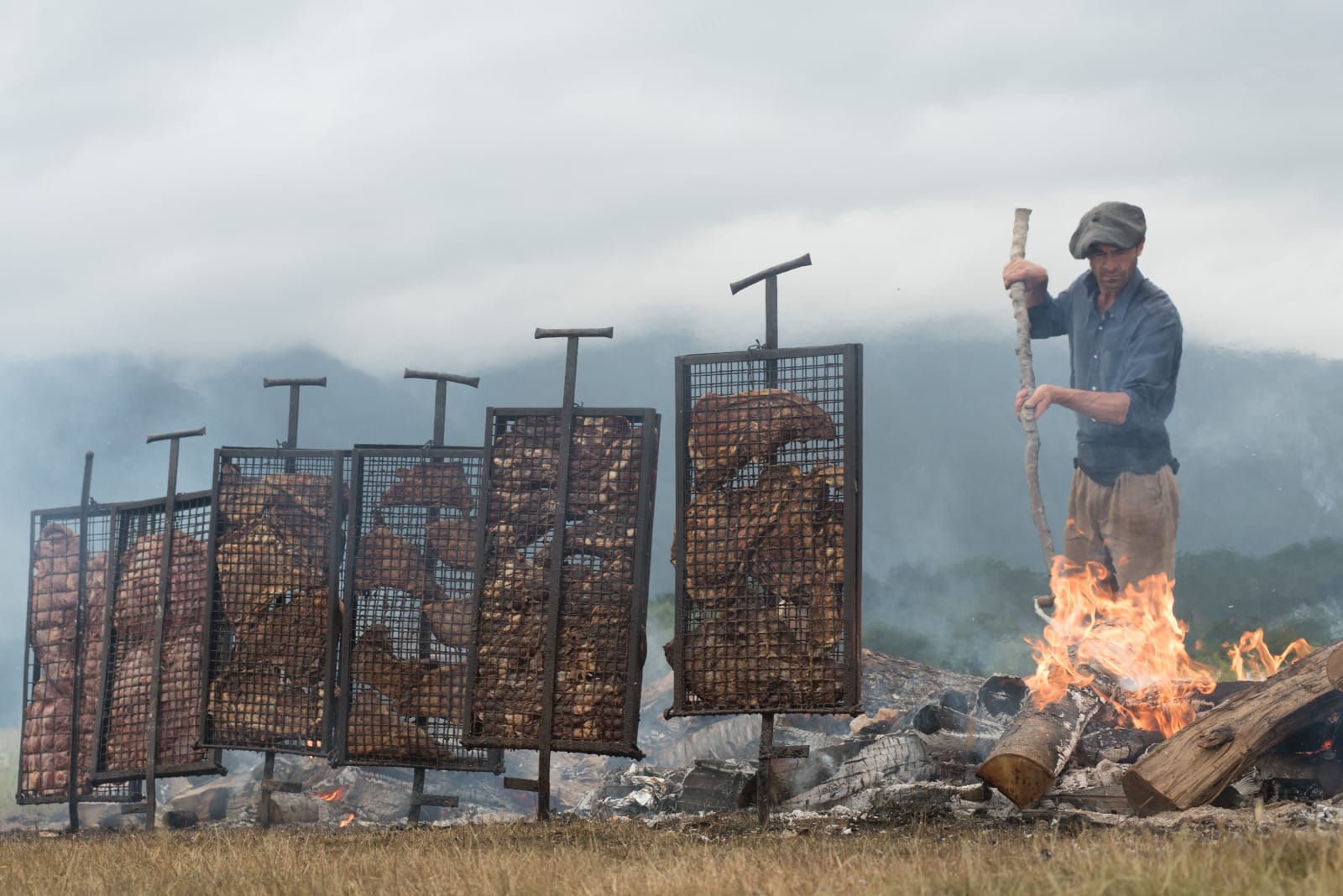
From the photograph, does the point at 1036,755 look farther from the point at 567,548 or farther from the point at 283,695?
the point at 283,695

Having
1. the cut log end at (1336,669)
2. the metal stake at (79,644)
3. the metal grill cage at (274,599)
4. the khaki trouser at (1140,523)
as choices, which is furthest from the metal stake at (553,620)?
the metal stake at (79,644)

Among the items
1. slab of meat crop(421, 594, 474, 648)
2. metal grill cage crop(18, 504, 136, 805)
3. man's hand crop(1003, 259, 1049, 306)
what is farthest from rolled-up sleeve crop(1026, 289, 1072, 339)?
metal grill cage crop(18, 504, 136, 805)

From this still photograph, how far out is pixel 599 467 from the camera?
9672 millimetres

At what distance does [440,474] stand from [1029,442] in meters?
5.17

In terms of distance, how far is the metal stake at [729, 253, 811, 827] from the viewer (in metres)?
8.59

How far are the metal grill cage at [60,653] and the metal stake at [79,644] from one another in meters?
0.01

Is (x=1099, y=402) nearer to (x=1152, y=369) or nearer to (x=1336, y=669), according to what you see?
(x=1152, y=369)

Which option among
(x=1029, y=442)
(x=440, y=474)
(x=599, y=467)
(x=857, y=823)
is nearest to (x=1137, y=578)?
(x=1029, y=442)

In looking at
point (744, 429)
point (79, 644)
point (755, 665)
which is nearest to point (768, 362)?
point (744, 429)

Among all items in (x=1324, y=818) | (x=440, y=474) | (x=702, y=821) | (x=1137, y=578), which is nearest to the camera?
(x=1324, y=818)

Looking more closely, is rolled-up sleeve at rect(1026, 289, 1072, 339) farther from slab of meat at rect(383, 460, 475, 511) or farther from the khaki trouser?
slab of meat at rect(383, 460, 475, 511)

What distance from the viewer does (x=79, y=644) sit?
536 inches

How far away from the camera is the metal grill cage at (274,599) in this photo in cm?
1143

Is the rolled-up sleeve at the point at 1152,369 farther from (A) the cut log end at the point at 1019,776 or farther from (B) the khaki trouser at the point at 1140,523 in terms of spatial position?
(A) the cut log end at the point at 1019,776
